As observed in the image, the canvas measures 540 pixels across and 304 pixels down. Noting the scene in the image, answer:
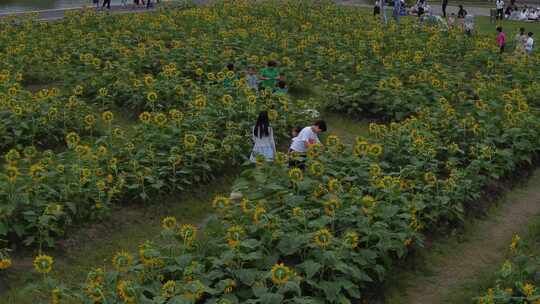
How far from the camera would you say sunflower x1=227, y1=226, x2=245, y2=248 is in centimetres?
669

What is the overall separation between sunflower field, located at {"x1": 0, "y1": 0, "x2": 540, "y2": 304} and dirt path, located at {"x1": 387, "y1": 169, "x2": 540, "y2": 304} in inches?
14.7

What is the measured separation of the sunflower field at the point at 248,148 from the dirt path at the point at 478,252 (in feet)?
1.22

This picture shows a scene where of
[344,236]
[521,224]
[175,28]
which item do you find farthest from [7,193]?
[175,28]

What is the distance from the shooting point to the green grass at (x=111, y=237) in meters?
7.51

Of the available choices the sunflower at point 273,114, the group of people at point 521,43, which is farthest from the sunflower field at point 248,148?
the group of people at point 521,43

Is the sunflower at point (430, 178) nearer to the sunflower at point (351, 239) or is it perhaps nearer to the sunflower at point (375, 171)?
the sunflower at point (375, 171)

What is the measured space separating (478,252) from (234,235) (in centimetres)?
338

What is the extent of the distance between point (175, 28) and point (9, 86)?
7.23 meters

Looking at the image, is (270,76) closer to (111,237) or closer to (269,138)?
(269,138)

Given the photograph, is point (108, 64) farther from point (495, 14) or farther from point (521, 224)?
point (495, 14)

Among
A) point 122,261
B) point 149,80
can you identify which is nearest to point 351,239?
point 122,261

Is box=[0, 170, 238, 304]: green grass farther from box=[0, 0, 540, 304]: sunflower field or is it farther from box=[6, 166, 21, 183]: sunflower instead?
box=[6, 166, 21, 183]: sunflower

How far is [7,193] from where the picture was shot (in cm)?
795

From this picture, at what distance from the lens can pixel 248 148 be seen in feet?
35.9
